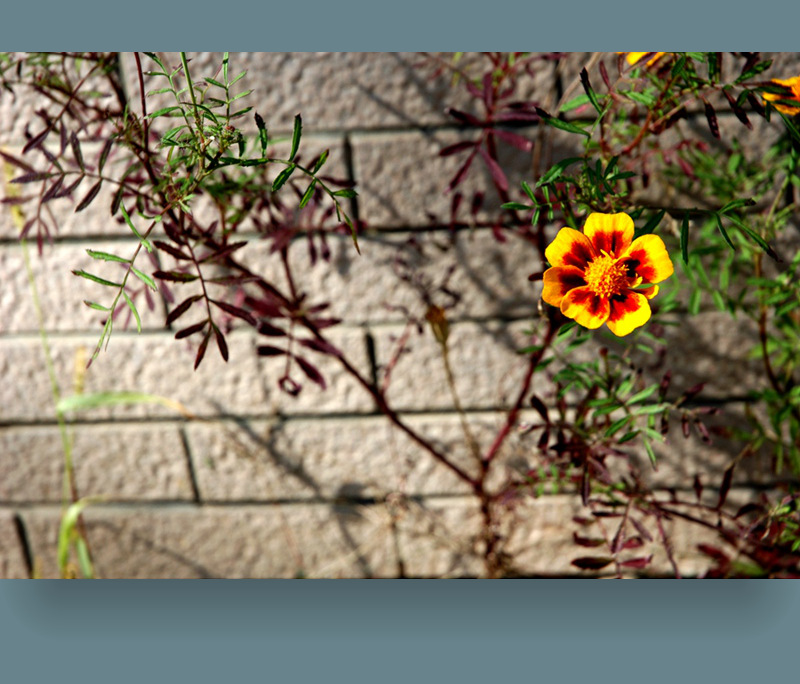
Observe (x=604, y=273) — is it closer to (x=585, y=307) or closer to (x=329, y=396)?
(x=585, y=307)

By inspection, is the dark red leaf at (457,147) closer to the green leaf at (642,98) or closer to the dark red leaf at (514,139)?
the dark red leaf at (514,139)

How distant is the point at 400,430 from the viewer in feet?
4.56

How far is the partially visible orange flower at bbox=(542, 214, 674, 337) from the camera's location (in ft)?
2.75

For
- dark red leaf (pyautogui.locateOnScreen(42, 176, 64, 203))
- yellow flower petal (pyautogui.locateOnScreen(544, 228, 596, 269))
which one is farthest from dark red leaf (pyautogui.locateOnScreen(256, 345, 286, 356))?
yellow flower petal (pyautogui.locateOnScreen(544, 228, 596, 269))

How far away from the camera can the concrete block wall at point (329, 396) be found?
4.05 feet

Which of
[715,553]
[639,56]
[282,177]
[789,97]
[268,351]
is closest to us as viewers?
[282,177]

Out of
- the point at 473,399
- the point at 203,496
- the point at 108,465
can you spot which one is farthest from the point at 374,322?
the point at 108,465

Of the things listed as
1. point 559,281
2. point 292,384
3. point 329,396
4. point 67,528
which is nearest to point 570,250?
point 559,281

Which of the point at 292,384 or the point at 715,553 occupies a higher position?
the point at 292,384

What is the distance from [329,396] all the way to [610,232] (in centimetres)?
68

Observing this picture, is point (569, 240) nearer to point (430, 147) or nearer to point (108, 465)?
point (430, 147)

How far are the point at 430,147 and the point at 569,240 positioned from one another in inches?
18.0

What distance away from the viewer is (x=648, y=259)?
835 mm

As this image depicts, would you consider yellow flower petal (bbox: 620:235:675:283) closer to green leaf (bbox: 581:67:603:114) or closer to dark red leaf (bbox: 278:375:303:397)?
green leaf (bbox: 581:67:603:114)
